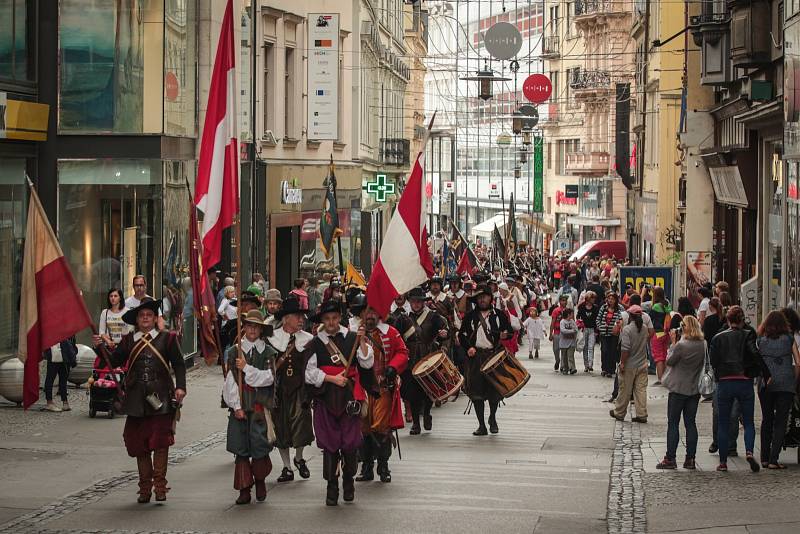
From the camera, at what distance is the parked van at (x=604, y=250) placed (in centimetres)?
6556

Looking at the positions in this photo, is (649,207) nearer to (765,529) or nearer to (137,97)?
(137,97)

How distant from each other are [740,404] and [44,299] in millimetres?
6532

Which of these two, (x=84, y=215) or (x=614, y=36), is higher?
(x=614, y=36)

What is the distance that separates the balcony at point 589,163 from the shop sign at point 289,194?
3845 centimetres

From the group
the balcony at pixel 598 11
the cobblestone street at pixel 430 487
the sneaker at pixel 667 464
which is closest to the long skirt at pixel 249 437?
the cobblestone street at pixel 430 487

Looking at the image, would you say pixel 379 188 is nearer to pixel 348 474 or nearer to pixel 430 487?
pixel 430 487

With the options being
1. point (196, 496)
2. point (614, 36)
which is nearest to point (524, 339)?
point (196, 496)

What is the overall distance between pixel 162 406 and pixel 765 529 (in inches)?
190

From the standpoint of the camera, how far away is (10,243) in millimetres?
24109

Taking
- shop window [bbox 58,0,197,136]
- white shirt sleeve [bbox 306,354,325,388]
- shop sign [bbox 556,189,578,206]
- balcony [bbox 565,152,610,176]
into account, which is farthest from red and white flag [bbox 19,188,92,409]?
shop sign [bbox 556,189,578,206]

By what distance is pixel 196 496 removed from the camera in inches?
515

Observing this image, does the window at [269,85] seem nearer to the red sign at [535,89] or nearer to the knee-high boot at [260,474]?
the red sign at [535,89]

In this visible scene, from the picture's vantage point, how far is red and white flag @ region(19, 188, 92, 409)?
43.9ft

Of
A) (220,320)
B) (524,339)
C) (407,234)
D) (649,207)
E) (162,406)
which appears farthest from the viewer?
(649,207)
